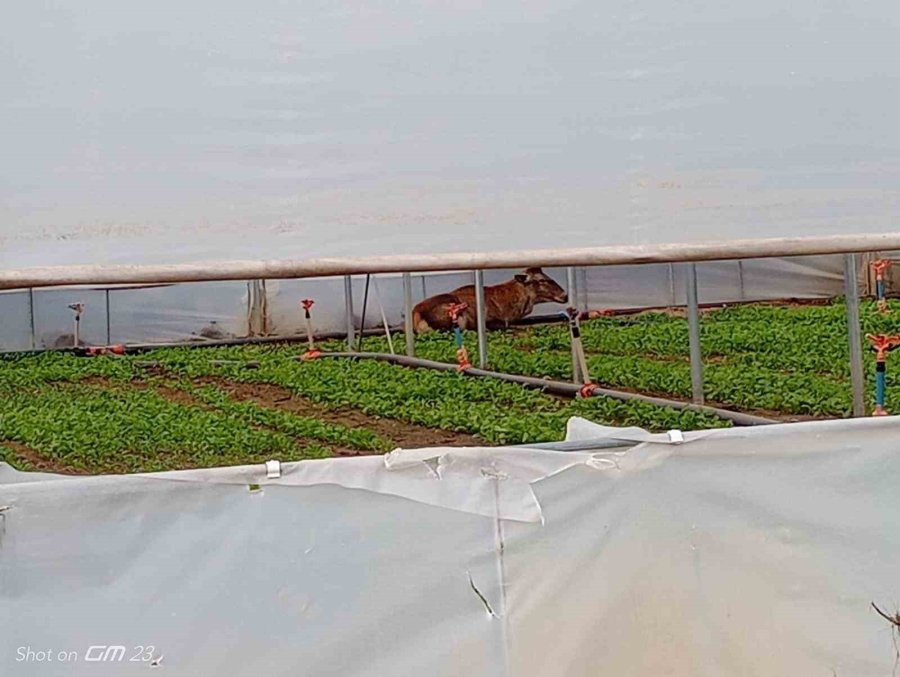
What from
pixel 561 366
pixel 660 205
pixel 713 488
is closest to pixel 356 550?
pixel 713 488

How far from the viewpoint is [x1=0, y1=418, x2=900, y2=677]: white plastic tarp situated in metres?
2.11

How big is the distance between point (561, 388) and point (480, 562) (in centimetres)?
559

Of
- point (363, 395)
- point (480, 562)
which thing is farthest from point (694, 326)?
point (480, 562)

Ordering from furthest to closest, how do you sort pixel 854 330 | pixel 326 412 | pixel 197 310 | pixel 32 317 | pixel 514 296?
pixel 514 296 → pixel 197 310 → pixel 32 317 → pixel 326 412 → pixel 854 330

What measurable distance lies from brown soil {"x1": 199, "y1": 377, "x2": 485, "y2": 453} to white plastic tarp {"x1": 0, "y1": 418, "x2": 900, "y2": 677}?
3775 millimetres

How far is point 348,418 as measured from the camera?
736 cm

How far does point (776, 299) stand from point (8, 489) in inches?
560

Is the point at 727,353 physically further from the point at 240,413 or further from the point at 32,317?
the point at 32,317

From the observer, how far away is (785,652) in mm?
2275

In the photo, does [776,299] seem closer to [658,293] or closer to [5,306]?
[658,293]

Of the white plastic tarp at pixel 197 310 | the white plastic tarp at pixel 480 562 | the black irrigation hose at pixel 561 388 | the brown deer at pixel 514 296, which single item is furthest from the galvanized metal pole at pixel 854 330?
the brown deer at pixel 514 296

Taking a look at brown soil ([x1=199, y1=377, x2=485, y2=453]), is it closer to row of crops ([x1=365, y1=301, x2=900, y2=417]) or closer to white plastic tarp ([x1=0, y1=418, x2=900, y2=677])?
row of crops ([x1=365, y1=301, x2=900, y2=417])

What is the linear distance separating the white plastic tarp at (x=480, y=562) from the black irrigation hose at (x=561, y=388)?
2.99 meters

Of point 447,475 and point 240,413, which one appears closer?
point 447,475
